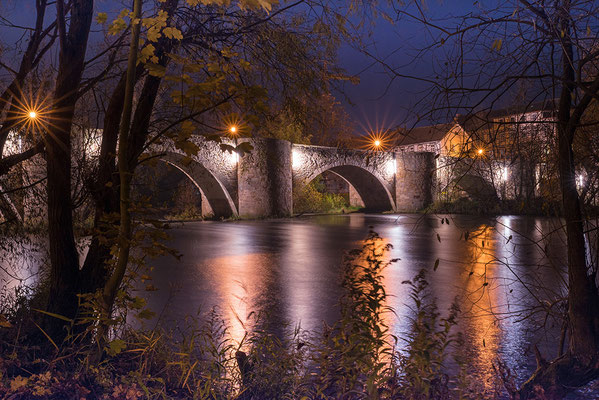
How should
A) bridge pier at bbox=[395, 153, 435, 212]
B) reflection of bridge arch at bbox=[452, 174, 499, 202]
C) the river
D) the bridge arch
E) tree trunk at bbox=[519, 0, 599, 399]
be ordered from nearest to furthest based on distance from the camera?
tree trunk at bbox=[519, 0, 599, 399] → reflection of bridge arch at bbox=[452, 174, 499, 202] → the river → the bridge arch → bridge pier at bbox=[395, 153, 435, 212]

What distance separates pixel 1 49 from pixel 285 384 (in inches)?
157

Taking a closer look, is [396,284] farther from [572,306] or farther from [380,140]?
[380,140]

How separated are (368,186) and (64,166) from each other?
3098cm

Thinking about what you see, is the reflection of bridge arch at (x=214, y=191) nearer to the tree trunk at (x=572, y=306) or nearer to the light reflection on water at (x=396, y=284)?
the light reflection on water at (x=396, y=284)

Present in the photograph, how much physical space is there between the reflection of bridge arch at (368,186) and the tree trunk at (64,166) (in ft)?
90.2

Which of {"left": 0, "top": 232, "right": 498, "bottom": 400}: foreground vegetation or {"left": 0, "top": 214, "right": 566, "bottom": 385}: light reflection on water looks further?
{"left": 0, "top": 214, "right": 566, "bottom": 385}: light reflection on water

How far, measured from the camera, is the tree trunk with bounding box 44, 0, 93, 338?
3.83 m

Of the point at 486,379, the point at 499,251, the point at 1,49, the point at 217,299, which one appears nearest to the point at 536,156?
the point at 486,379

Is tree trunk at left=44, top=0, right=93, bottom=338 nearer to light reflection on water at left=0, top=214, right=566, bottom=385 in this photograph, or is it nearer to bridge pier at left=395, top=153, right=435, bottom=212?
light reflection on water at left=0, top=214, right=566, bottom=385

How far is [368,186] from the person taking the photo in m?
34.3

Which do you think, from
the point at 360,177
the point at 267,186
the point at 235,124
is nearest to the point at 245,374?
the point at 235,124

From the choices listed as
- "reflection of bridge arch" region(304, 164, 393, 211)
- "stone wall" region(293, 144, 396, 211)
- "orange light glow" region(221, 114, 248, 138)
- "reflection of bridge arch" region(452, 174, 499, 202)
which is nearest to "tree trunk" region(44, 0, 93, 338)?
"orange light glow" region(221, 114, 248, 138)

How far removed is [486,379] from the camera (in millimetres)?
3586

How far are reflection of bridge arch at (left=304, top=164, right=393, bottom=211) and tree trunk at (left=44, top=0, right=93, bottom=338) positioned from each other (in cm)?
2750
